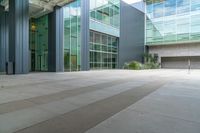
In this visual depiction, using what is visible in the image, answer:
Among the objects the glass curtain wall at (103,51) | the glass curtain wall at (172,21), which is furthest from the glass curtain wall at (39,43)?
the glass curtain wall at (172,21)

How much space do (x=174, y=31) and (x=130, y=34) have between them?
32.7 ft

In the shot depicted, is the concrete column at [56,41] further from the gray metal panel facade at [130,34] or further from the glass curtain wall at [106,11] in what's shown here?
the gray metal panel facade at [130,34]

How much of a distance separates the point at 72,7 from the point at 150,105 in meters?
19.4

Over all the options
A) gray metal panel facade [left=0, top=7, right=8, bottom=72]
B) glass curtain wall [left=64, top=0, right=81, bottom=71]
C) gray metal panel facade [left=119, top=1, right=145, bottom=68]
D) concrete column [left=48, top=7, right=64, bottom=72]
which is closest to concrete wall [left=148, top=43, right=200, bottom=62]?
gray metal panel facade [left=119, top=1, right=145, bottom=68]

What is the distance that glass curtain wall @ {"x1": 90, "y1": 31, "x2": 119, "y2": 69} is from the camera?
25.2 metres

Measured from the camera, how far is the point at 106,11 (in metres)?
27.7

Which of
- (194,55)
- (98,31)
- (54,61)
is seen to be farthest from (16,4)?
(194,55)

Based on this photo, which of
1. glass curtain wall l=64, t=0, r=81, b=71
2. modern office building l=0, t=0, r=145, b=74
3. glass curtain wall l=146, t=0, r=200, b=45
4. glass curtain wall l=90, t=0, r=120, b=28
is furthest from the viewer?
glass curtain wall l=146, t=0, r=200, b=45

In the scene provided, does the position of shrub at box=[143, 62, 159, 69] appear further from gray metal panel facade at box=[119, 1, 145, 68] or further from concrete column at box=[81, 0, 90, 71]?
concrete column at box=[81, 0, 90, 71]

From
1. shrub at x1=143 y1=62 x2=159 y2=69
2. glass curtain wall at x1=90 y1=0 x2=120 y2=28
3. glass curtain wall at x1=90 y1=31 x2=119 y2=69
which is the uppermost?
glass curtain wall at x1=90 y1=0 x2=120 y2=28

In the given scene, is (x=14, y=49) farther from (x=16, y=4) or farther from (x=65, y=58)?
(x=65, y=58)

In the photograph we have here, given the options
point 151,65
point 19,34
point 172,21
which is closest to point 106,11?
point 151,65

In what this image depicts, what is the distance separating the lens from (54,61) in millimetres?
20094

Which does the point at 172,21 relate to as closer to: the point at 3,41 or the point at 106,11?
the point at 106,11
